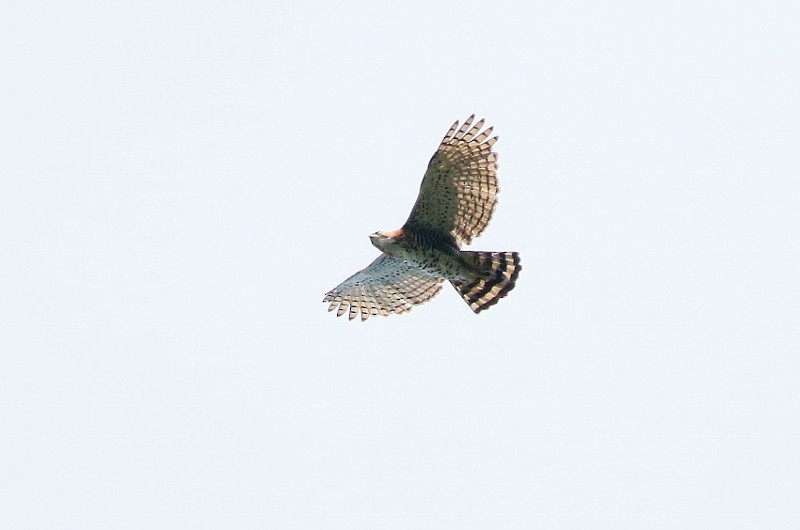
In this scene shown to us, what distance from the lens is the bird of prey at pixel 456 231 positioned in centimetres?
2092

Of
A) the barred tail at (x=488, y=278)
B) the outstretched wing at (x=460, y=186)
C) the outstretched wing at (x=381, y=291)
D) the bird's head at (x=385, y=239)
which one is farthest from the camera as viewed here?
the outstretched wing at (x=381, y=291)

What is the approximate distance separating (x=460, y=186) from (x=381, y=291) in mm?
3139

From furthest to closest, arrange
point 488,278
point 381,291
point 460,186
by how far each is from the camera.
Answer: point 381,291
point 488,278
point 460,186

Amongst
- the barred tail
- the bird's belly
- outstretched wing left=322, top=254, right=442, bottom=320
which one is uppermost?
outstretched wing left=322, top=254, right=442, bottom=320

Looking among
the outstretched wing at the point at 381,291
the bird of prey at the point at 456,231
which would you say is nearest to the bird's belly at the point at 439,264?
the bird of prey at the point at 456,231

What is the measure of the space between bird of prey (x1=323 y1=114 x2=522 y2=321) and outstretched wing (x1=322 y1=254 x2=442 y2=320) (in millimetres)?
37

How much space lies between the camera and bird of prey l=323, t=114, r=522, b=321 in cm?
2092

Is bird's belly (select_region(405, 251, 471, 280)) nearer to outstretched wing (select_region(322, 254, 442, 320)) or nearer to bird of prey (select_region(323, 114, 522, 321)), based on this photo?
bird of prey (select_region(323, 114, 522, 321))

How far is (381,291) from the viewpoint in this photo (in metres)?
23.7

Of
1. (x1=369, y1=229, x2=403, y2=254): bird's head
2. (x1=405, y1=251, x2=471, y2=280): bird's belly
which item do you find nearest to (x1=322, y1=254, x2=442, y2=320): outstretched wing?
(x1=405, y1=251, x2=471, y2=280): bird's belly

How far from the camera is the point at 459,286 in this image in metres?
22.5

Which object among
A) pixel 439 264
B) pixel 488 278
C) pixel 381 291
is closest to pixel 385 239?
pixel 439 264

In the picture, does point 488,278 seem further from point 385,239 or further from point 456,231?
point 385,239

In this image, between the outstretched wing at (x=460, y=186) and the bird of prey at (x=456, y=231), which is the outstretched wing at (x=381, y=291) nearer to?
the bird of prey at (x=456, y=231)
